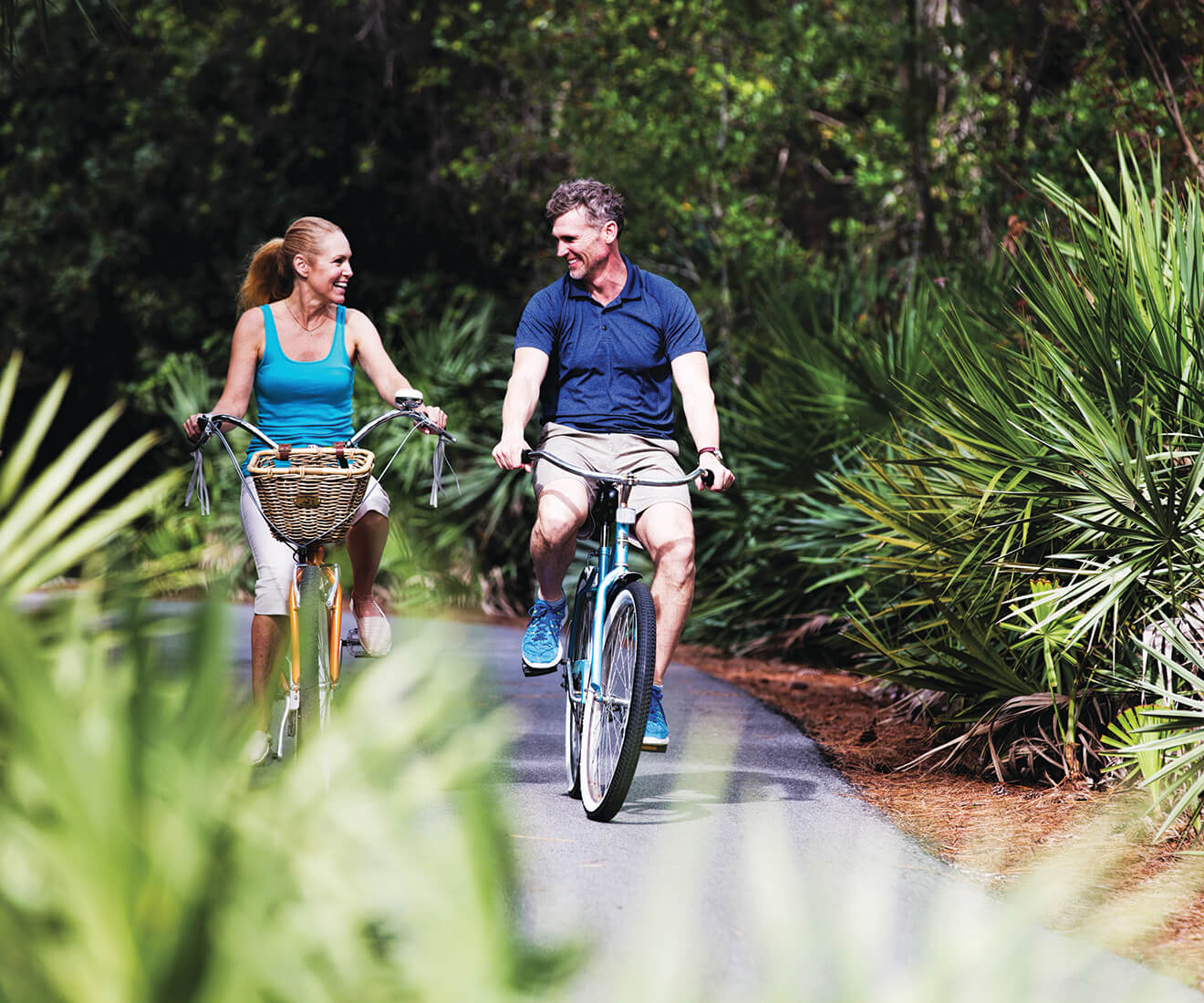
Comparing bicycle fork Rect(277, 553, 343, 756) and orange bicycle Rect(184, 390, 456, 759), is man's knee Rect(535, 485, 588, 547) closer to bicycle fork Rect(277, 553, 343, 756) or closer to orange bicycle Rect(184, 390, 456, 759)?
orange bicycle Rect(184, 390, 456, 759)

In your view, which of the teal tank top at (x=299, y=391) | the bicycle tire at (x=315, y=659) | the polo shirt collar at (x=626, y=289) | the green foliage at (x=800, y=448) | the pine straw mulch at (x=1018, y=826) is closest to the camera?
the pine straw mulch at (x=1018, y=826)

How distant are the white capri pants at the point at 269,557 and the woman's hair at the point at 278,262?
33.5 inches

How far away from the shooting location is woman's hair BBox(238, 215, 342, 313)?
5438mm

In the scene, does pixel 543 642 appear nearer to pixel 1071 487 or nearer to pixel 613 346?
pixel 613 346

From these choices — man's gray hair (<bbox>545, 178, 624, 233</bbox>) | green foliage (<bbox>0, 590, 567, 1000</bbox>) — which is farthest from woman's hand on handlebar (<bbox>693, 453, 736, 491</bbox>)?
green foliage (<bbox>0, 590, 567, 1000</bbox>)

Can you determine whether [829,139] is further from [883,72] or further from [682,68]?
[682,68]

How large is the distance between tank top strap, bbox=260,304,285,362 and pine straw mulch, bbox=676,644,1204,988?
2.70m

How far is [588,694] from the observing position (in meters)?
5.12

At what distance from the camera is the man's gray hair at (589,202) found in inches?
218

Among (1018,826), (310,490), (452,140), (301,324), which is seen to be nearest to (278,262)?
(301,324)

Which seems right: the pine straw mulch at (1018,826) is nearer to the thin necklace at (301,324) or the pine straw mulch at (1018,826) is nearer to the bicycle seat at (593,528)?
the bicycle seat at (593,528)

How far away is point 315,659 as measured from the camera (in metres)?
4.93

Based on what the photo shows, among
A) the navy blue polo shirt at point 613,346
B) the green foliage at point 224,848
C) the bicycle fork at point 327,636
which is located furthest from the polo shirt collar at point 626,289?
the green foliage at point 224,848

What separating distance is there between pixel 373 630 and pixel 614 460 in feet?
3.52
